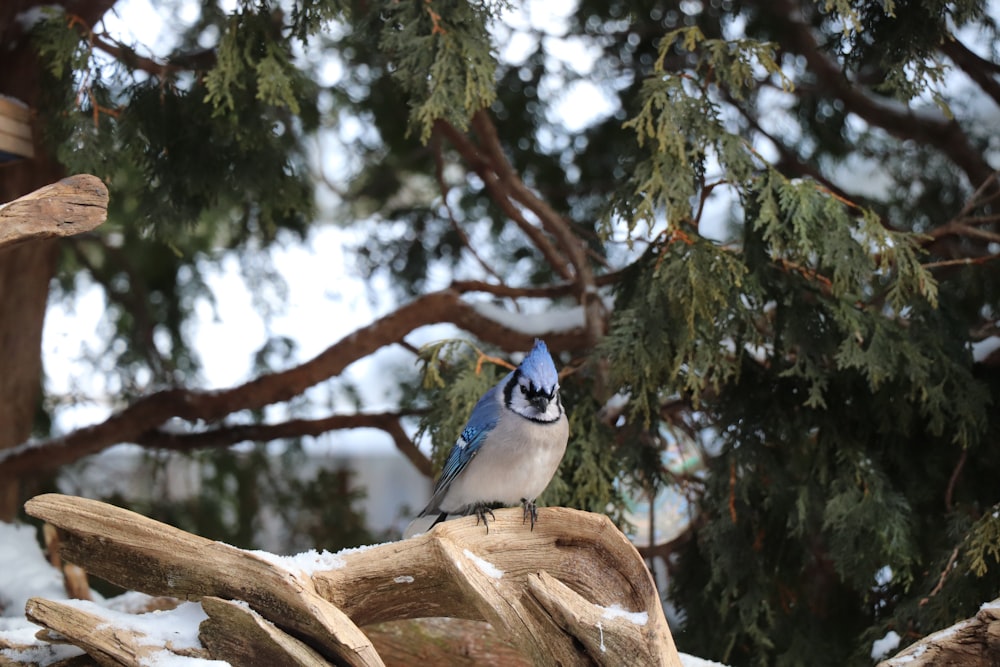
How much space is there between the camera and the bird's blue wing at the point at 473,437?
2.15 meters

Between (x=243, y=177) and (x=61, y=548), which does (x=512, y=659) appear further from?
(x=243, y=177)

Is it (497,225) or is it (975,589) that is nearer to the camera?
(975,589)

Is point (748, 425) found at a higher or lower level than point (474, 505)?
higher

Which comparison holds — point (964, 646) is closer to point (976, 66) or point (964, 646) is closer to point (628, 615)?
point (628, 615)

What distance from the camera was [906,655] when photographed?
1882mm

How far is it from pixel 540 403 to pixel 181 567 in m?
0.76

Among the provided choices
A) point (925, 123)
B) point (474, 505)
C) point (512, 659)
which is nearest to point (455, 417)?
point (474, 505)

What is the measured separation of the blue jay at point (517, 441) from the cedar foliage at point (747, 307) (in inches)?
13.8

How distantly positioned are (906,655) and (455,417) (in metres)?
1.16

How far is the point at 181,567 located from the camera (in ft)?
6.21

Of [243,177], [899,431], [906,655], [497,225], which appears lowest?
[906,655]

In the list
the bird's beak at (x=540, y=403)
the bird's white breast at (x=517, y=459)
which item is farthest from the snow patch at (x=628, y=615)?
the bird's beak at (x=540, y=403)

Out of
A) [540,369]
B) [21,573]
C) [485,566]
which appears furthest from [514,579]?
[21,573]

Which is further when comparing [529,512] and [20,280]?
[20,280]
